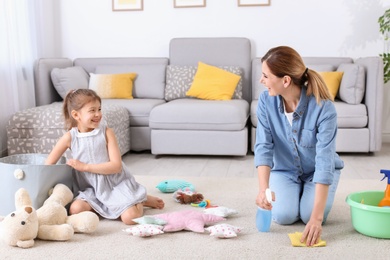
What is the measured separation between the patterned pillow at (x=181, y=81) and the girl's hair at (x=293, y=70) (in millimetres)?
2428

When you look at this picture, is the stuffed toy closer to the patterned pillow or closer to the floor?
the floor

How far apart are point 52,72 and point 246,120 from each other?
1.70m

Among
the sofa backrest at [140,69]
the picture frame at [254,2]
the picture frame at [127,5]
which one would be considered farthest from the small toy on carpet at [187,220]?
the picture frame at [127,5]

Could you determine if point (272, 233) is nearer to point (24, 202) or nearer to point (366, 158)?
point (24, 202)

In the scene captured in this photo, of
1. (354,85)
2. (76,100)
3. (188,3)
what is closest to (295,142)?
(76,100)

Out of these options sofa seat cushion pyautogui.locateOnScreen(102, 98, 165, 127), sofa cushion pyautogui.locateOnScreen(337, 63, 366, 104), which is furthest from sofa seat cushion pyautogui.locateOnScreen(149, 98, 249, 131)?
sofa cushion pyautogui.locateOnScreen(337, 63, 366, 104)

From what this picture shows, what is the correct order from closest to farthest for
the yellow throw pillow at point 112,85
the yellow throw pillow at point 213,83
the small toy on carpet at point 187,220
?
the small toy on carpet at point 187,220 < the yellow throw pillow at point 213,83 < the yellow throw pillow at point 112,85

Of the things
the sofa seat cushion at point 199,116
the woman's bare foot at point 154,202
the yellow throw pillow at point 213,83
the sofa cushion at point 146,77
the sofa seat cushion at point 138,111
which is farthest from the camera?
the sofa cushion at point 146,77

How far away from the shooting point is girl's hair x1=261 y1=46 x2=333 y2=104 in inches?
91.4

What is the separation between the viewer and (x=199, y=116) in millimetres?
4223

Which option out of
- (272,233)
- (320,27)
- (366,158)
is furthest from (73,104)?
(320,27)

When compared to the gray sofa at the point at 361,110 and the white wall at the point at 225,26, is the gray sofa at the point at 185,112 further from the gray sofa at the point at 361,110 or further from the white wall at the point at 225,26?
the white wall at the point at 225,26

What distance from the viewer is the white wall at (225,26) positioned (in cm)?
498

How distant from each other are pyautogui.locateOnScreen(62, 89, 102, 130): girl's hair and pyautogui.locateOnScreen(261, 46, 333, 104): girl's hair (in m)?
0.90
